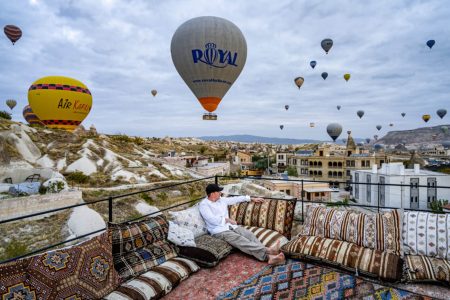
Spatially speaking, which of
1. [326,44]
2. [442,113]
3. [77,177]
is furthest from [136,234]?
[442,113]

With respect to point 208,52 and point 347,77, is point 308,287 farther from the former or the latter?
point 347,77

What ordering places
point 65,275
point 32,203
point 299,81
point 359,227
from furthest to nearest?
point 299,81, point 32,203, point 359,227, point 65,275

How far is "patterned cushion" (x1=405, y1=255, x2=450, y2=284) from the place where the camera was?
2.66m

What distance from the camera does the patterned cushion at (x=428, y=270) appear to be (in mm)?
2656

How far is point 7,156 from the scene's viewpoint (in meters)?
18.5

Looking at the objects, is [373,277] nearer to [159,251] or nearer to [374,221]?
[374,221]

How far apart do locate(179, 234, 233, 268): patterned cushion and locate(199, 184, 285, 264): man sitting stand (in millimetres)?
151

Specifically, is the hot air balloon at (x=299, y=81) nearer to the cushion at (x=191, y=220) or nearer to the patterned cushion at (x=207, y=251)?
the cushion at (x=191, y=220)

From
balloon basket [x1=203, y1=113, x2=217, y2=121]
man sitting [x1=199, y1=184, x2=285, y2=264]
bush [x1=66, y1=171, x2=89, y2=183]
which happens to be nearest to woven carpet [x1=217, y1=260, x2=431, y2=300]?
man sitting [x1=199, y1=184, x2=285, y2=264]

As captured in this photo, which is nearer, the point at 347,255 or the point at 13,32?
the point at 347,255

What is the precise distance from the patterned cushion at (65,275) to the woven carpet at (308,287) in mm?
1111

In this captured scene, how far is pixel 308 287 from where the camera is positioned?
270 centimetres

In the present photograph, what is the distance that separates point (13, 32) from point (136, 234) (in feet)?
79.4

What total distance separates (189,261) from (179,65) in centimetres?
997
